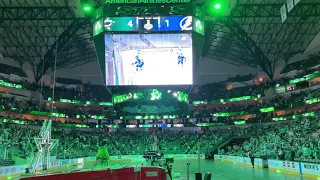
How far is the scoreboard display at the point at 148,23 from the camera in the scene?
65.4 feet

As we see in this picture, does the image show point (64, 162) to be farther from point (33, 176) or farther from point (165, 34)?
point (33, 176)

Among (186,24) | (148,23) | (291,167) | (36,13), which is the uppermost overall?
(36,13)

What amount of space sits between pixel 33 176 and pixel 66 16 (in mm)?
42038

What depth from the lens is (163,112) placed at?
1003 inches

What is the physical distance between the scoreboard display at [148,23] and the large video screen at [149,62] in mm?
1040

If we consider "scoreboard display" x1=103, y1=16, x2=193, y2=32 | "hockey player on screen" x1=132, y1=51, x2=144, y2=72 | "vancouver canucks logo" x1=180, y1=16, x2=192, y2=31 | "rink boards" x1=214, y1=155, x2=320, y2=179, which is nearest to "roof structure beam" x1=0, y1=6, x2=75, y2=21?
"scoreboard display" x1=103, y1=16, x2=193, y2=32

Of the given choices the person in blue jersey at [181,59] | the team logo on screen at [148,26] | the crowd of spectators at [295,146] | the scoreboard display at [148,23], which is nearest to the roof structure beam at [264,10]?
the crowd of spectators at [295,146]

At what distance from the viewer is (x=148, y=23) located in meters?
20.0

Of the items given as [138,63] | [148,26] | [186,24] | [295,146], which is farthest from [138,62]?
[295,146]

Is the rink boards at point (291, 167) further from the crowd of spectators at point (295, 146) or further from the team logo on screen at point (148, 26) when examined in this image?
the team logo on screen at point (148, 26)

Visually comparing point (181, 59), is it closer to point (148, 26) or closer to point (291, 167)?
point (148, 26)

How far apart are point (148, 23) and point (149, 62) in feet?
8.85

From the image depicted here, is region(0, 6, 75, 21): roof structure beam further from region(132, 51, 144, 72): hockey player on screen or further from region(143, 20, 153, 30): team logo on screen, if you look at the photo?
region(143, 20, 153, 30): team logo on screen

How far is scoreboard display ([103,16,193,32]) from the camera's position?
19.9 metres
